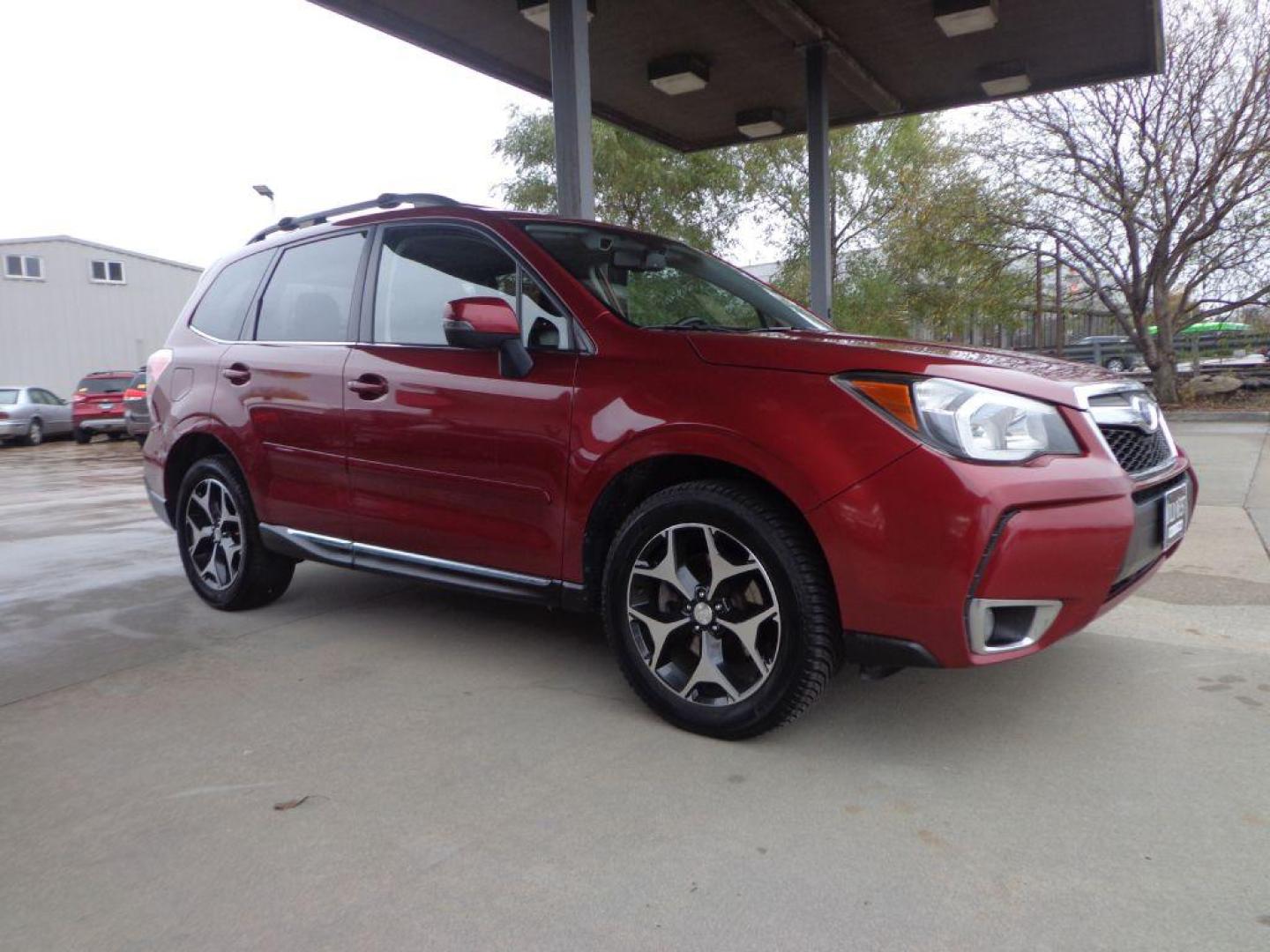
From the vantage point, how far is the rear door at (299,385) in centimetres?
388

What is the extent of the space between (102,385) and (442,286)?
23.3 metres

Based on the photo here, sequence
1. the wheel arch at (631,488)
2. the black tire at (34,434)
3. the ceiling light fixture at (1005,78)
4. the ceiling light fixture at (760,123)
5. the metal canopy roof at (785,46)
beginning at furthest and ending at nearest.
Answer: the black tire at (34,434)
the ceiling light fixture at (760,123)
the ceiling light fixture at (1005,78)
the metal canopy roof at (785,46)
the wheel arch at (631,488)

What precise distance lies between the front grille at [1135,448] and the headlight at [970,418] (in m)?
0.26

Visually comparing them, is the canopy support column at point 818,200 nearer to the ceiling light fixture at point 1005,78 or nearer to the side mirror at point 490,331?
the ceiling light fixture at point 1005,78

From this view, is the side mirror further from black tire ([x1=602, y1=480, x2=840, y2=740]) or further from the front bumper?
the front bumper

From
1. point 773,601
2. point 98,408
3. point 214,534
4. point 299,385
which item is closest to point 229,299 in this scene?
point 299,385

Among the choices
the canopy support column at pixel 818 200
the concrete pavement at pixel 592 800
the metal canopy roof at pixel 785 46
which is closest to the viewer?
the concrete pavement at pixel 592 800

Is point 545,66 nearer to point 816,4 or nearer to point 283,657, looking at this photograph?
point 816,4

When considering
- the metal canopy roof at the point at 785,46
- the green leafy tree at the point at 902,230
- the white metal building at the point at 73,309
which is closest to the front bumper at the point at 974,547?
the metal canopy roof at the point at 785,46

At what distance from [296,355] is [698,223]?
19.9 meters

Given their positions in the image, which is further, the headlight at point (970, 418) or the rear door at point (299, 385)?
the rear door at point (299, 385)

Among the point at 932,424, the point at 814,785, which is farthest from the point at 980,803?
the point at 932,424

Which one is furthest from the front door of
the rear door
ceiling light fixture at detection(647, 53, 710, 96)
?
ceiling light fixture at detection(647, 53, 710, 96)

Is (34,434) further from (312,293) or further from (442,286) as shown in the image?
(442,286)
